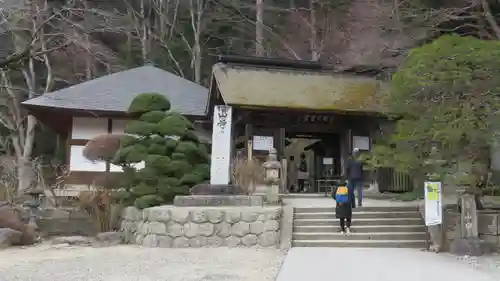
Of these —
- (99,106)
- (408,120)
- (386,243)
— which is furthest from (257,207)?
(99,106)

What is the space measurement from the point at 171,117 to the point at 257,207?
3615mm

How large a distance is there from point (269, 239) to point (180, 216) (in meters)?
1.91

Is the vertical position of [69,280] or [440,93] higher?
[440,93]

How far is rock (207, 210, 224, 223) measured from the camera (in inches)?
372

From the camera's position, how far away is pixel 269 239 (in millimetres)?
9250

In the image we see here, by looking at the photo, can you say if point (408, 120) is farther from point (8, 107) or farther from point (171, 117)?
point (8, 107)

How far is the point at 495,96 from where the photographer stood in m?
7.96

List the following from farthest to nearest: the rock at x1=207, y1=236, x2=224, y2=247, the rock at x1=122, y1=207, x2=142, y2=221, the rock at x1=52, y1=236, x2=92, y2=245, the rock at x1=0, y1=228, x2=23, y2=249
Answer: the rock at x1=52, y1=236, x2=92, y2=245 → the rock at x1=122, y1=207, x2=142, y2=221 → the rock at x1=0, y1=228, x2=23, y2=249 → the rock at x1=207, y1=236, x2=224, y2=247

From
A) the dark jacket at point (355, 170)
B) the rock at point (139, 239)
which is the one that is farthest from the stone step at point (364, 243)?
the rock at point (139, 239)

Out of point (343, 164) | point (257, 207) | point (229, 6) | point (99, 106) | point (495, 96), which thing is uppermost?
point (229, 6)

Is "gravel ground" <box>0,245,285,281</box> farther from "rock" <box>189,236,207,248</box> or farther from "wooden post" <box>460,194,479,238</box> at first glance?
"wooden post" <box>460,194,479,238</box>

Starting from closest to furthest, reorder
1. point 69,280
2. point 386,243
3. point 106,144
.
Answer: point 69,280
point 386,243
point 106,144

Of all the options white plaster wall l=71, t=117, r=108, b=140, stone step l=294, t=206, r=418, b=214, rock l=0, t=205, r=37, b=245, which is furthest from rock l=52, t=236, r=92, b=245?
white plaster wall l=71, t=117, r=108, b=140

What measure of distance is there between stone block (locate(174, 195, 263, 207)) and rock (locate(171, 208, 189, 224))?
790mm
